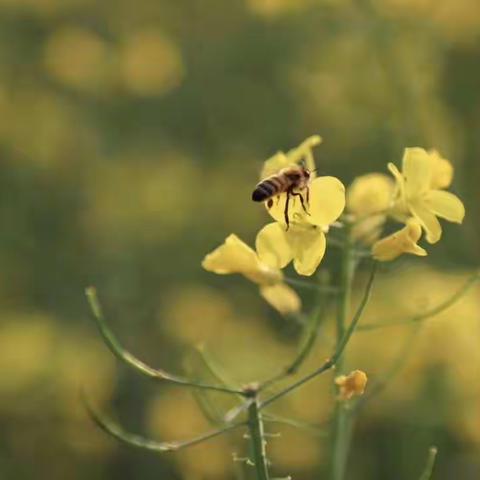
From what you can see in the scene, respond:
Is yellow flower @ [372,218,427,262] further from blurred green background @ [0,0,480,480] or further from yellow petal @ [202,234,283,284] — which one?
blurred green background @ [0,0,480,480]

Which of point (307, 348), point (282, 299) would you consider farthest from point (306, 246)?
point (282, 299)

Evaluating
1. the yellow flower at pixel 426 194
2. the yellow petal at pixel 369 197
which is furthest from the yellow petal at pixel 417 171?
the yellow petal at pixel 369 197

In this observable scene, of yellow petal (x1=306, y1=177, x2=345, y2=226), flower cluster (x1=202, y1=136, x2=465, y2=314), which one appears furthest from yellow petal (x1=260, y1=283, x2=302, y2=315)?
yellow petal (x1=306, y1=177, x2=345, y2=226)

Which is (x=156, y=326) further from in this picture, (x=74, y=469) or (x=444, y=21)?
(x=444, y=21)

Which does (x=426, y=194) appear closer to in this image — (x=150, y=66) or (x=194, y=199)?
(x=194, y=199)

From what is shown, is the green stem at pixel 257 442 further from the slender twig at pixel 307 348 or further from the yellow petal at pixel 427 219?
the yellow petal at pixel 427 219

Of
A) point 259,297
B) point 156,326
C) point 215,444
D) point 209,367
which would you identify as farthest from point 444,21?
point 209,367
